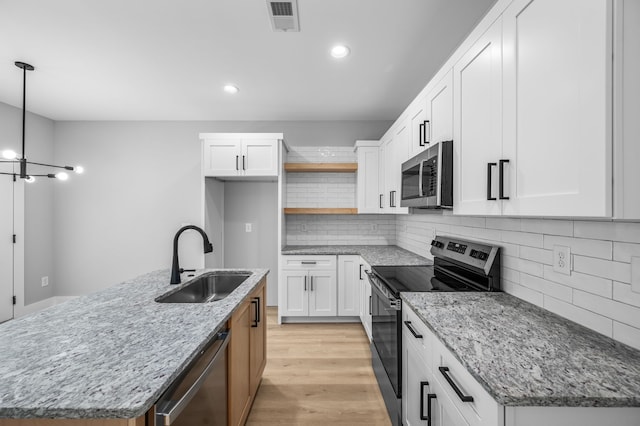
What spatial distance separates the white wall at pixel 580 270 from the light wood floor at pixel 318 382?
1310 millimetres

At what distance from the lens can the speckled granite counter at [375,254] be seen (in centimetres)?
279

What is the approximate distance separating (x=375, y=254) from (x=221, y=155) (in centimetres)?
216

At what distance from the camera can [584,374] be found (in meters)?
0.87

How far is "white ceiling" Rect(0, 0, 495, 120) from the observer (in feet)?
6.31

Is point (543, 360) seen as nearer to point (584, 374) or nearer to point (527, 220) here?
point (584, 374)

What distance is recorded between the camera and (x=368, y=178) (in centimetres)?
377

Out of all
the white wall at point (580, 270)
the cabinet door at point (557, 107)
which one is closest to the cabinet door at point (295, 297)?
the white wall at point (580, 270)

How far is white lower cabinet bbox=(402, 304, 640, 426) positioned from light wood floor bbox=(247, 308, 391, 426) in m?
0.55

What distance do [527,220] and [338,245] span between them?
2.69 metres

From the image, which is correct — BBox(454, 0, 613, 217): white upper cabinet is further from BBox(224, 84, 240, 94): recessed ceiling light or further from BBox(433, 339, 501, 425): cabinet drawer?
BBox(224, 84, 240, 94): recessed ceiling light

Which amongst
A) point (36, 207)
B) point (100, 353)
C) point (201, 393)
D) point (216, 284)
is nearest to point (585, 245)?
point (201, 393)

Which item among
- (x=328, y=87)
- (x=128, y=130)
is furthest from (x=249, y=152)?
(x=128, y=130)

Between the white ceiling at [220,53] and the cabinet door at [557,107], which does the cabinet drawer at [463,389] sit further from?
the white ceiling at [220,53]

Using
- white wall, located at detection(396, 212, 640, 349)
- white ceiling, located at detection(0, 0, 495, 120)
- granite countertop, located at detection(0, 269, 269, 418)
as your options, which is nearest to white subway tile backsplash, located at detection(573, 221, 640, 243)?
white wall, located at detection(396, 212, 640, 349)
